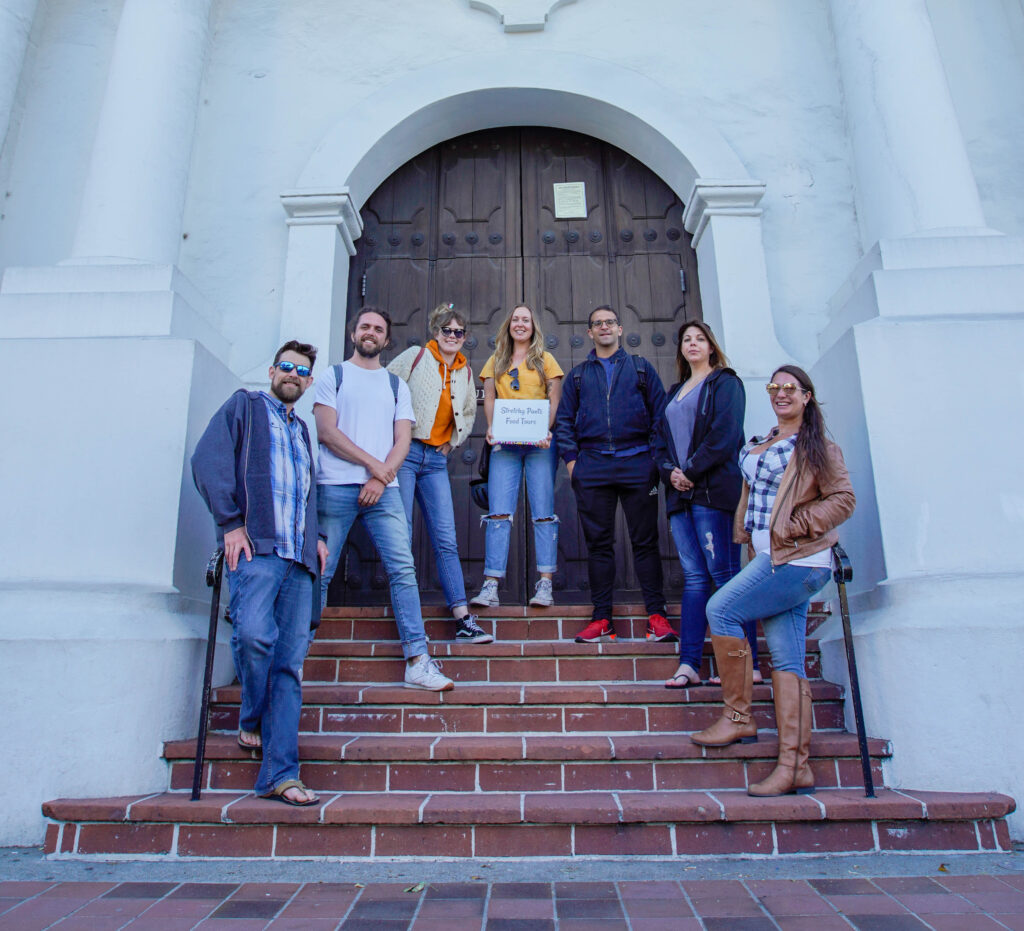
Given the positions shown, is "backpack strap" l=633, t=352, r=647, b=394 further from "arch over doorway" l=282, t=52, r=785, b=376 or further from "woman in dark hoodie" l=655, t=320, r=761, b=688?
"arch over doorway" l=282, t=52, r=785, b=376

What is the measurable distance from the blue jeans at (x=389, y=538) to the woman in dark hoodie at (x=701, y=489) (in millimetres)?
1151

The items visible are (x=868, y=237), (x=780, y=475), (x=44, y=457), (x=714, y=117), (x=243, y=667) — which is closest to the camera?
(x=243, y=667)

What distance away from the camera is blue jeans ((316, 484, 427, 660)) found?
142 inches

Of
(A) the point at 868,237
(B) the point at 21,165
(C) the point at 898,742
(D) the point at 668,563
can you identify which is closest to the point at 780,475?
(C) the point at 898,742

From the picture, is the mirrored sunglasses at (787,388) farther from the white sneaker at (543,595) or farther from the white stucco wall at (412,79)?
the white stucco wall at (412,79)

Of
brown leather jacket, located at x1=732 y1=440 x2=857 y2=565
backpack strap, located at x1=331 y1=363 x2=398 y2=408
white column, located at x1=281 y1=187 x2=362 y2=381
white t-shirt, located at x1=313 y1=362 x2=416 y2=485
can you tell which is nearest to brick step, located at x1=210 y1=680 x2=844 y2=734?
brown leather jacket, located at x1=732 y1=440 x2=857 y2=565

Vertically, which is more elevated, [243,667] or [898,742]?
[243,667]

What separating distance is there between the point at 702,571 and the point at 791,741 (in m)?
0.84

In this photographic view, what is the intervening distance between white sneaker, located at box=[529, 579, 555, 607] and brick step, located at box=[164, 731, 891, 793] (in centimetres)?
110

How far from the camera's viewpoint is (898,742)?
317 cm

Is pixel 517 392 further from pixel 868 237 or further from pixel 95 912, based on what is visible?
pixel 95 912

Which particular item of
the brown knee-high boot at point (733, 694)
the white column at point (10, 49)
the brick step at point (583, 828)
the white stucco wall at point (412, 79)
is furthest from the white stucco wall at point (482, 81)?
the brick step at point (583, 828)

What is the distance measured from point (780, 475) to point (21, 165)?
534cm

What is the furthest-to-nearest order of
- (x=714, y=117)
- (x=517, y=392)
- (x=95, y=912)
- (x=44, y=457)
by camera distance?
(x=714, y=117) < (x=517, y=392) < (x=44, y=457) < (x=95, y=912)
